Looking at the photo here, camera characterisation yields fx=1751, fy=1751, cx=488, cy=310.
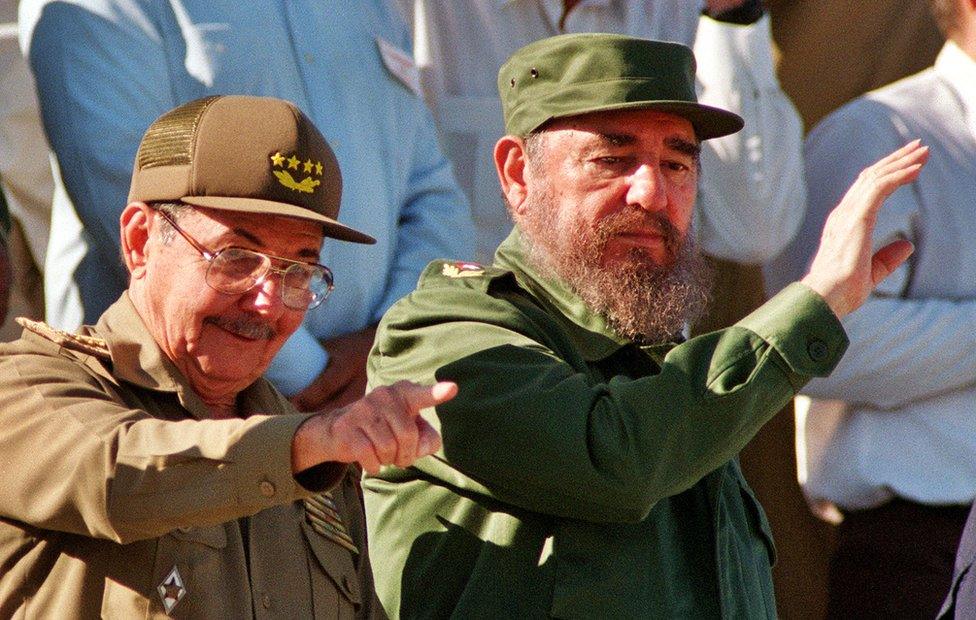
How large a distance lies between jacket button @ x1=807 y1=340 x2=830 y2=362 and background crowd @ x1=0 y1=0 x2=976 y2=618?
154cm

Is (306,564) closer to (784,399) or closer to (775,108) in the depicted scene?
(784,399)

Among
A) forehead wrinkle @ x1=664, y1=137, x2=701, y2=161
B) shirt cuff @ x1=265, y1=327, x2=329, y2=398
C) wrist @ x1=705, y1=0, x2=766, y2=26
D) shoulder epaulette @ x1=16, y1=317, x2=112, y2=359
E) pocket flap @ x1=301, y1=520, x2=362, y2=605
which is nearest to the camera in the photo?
shoulder epaulette @ x1=16, y1=317, x2=112, y2=359

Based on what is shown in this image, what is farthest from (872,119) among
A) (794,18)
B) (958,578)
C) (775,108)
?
(958,578)

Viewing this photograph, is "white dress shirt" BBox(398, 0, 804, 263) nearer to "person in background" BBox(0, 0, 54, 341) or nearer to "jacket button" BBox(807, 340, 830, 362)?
"person in background" BBox(0, 0, 54, 341)

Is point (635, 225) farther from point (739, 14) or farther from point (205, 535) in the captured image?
point (739, 14)

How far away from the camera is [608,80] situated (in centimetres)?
327

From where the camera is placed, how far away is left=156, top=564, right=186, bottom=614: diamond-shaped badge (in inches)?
106

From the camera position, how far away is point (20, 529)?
2688 millimetres

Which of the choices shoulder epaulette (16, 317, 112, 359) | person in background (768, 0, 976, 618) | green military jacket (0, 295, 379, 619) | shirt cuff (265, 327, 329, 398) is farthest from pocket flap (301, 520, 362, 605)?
person in background (768, 0, 976, 618)

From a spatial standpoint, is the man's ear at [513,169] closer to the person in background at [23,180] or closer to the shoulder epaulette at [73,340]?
the shoulder epaulette at [73,340]

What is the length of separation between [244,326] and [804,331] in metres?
0.95

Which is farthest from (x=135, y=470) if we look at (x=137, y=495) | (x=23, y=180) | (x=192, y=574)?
(x=23, y=180)

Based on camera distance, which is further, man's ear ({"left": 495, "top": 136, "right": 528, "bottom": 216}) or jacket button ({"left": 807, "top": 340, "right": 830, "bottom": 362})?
Answer: man's ear ({"left": 495, "top": 136, "right": 528, "bottom": 216})

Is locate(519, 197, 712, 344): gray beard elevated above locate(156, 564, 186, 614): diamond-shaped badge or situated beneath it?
elevated above
